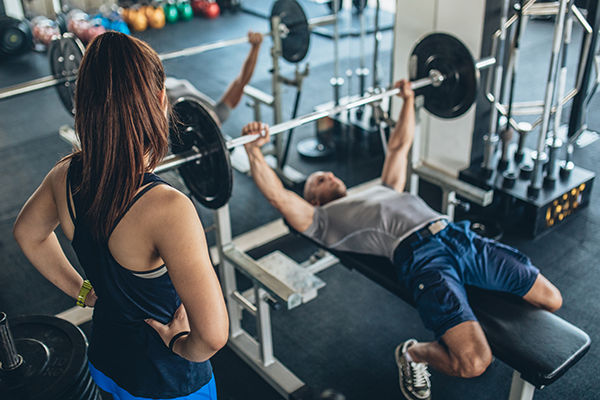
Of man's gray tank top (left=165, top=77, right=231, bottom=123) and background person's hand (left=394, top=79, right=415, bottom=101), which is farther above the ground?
background person's hand (left=394, top=79, right=415, bottom=101)

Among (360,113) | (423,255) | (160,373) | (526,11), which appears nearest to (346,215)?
(423,255)

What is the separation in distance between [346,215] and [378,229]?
142 millimetres

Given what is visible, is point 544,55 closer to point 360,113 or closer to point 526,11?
point 360,113

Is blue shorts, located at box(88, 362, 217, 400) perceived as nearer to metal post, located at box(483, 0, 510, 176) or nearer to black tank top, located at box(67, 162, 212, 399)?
black tank top, located at box(67, 162, 212, 399)

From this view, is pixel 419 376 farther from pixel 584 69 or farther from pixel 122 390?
pixel 584 69

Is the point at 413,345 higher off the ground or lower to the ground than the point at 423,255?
lower

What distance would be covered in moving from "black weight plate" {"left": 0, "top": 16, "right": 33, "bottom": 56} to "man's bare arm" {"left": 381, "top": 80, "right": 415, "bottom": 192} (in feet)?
16.3

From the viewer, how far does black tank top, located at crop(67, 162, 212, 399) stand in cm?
106

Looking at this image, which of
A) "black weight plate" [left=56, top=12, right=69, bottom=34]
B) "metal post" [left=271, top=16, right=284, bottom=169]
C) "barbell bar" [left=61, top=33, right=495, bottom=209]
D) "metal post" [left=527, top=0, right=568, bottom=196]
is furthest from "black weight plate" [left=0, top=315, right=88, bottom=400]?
"black weight plate" [left=56, top=12, right=69, bottom=34]

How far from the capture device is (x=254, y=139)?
1.99m

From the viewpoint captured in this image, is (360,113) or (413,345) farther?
(360,113)

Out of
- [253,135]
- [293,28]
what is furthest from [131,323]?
[293,28]

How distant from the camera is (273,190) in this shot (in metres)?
2.09

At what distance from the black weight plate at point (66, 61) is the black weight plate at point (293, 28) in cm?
121
